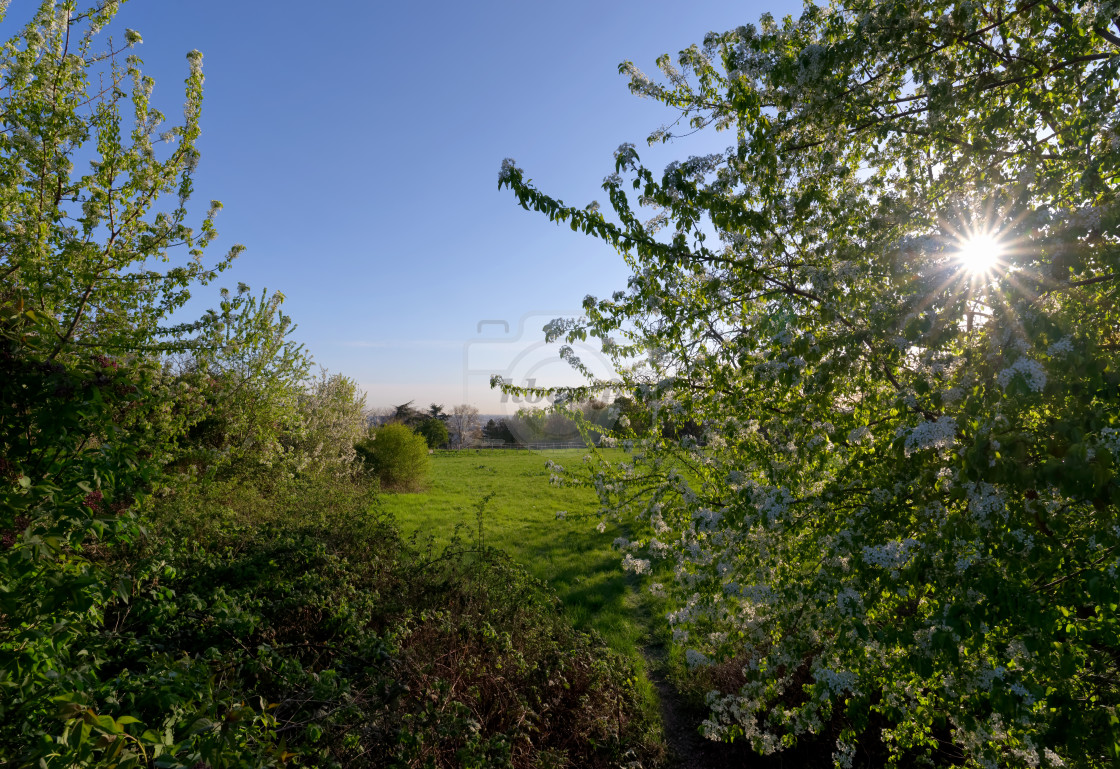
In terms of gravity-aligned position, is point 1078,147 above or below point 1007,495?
above

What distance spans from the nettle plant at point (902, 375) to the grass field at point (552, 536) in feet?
8.30

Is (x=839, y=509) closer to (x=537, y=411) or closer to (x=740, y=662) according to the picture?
(x=537, y=411)

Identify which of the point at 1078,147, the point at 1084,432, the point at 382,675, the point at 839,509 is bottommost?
the point at 382,675

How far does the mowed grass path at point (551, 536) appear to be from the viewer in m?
8.32

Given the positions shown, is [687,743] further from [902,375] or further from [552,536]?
[552,536]

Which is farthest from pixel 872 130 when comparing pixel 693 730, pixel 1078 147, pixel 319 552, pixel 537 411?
pixel 319 552

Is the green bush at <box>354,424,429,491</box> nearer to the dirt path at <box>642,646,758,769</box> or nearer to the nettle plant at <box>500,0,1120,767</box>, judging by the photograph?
the dirt path at <box>642,646,758,769</box>

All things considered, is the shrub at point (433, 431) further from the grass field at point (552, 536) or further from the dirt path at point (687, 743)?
the dirt path at point (687, 743)

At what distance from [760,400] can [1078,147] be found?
2.68 m

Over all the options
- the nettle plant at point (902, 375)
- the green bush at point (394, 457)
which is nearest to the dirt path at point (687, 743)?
the nettle plant at point (902, 375)

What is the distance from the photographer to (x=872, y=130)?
420 centimetres

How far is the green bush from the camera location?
19938 mm

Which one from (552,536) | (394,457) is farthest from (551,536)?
(394,457)

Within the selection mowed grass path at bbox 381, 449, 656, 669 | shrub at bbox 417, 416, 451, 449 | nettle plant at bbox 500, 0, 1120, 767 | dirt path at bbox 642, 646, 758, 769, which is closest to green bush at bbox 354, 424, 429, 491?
mowed grass path at bbox 381, 449, 656, 669
